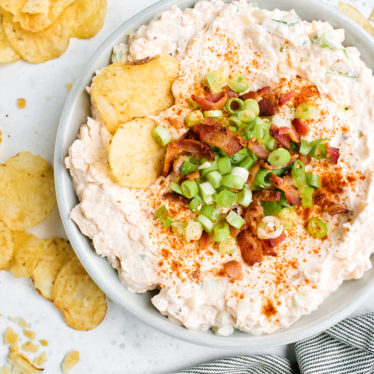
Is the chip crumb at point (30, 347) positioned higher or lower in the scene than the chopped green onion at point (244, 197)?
lower

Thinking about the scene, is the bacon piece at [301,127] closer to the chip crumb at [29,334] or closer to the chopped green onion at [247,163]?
the chopped green onion at [247,163]

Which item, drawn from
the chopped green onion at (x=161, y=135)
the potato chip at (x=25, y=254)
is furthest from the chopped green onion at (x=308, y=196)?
the potato chip at (x=25, y=254)

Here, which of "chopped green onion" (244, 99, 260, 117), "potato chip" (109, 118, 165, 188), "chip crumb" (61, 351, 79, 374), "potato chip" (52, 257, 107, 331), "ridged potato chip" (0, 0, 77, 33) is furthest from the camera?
"chip crumb" (61, 351, 79, 374)

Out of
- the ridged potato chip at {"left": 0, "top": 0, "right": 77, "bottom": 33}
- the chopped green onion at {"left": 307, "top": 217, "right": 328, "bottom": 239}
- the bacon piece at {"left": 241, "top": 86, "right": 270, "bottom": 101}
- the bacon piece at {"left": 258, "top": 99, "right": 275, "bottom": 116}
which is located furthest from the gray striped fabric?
the ridged potato chip at {"left": 0, "top": 0, "right": 77, "bottom": 33}

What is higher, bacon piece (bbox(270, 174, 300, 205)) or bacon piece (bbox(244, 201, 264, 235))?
bacon piece (bbox(270, 174, 300, 205))

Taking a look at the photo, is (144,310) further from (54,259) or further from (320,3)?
(320,3)

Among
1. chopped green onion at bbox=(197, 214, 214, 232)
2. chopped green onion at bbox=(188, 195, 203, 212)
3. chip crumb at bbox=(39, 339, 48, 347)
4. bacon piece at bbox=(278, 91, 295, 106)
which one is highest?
bacon piece at bbox=(278, 91, 295, 106)

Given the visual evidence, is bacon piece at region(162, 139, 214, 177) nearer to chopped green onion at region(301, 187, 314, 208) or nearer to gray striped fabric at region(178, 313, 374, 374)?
chopped green onion at region(301, 187, 314, 208)

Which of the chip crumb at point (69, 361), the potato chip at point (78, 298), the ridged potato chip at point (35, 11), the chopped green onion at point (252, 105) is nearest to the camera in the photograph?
the chopped green onion at point (252, 105)

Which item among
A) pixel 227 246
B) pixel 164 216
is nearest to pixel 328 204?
pixel 227 246
